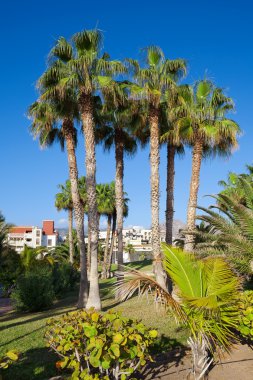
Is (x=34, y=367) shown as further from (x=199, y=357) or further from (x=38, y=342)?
(x=199, y=357)

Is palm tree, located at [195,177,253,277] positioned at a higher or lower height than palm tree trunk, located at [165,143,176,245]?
lower

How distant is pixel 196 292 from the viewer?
5.79 meters

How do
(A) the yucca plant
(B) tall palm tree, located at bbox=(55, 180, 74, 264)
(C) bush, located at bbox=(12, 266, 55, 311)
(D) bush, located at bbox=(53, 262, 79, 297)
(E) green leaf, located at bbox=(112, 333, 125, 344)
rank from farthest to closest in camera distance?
1. (B) tall palm tree, located at bbox=(55, 180, 74, 264)
2. (D) bush, located at bbox=(53, 262, 79, 297)
3. (C) bush, located at bbox=(12, 266, 55, 311)
4. (A) the yucca plant
5. (E) green leaf, located at bbox=(112, 333, 125, 344)

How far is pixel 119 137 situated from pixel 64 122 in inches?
148

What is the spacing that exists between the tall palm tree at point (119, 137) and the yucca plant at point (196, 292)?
12.4m

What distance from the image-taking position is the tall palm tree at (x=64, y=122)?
16344 millimetres

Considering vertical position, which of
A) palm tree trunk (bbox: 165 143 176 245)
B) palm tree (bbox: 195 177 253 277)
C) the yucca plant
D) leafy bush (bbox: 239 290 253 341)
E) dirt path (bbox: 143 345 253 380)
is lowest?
Result: dirt path (bbox: 143 345 253 380)

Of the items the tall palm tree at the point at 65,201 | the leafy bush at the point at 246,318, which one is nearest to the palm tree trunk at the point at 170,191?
the leafy bush at the point at 246,318

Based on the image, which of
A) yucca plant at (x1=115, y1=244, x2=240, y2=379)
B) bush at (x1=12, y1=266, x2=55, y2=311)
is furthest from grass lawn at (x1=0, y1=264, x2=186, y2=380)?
bush at (x1=12, y1=266, x2=55, y2=311)

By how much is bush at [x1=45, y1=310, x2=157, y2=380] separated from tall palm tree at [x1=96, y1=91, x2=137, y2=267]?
1262 cm

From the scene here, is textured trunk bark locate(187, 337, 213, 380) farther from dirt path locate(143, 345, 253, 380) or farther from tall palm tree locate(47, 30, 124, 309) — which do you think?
tall palm tree locate(47, 30, 124, 309)

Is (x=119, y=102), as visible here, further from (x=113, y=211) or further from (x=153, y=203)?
(x=113, y=211)

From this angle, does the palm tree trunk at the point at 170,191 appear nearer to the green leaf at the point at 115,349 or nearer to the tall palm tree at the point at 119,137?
the tall palm tree at the point at 119,137

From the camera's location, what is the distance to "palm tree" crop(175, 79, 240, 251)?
17.1 meters
